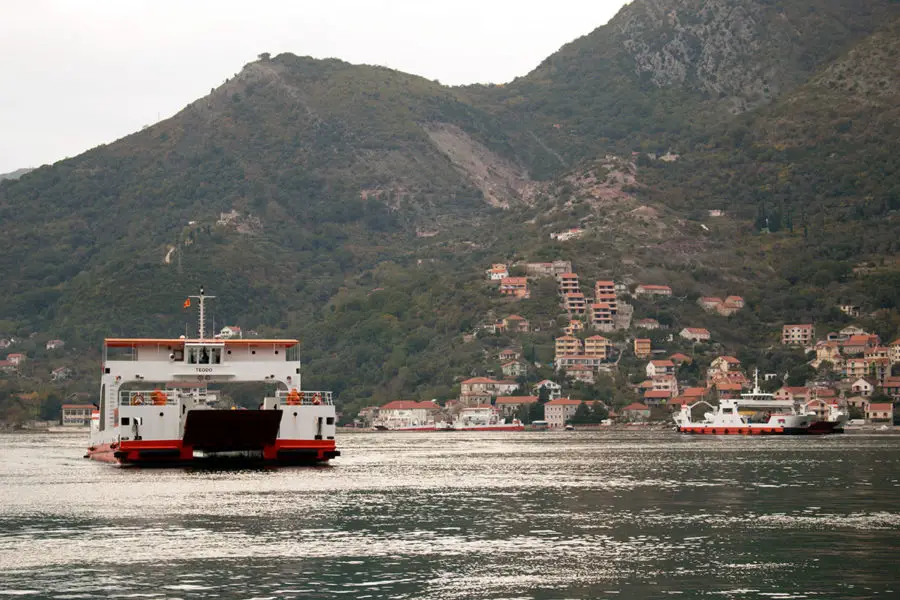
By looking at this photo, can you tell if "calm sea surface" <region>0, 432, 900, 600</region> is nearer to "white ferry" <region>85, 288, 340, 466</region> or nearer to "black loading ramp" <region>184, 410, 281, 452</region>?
"white ferry" <region>85, 288, 340, 466</region>

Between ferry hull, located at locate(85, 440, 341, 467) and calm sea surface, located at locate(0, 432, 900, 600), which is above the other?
ferry hull, located at locate(85, 440, 341, 467)

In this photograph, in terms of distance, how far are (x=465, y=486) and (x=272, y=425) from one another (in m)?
12.2

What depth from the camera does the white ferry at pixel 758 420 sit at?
171000 mm

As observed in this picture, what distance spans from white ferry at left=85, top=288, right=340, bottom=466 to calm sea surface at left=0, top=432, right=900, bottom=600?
73.8 inches

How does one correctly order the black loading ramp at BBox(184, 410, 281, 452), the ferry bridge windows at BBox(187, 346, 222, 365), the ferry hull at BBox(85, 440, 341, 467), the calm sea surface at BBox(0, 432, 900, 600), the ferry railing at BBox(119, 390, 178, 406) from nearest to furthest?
the calm sea surface at BBox(0, 432, 900, 600), the black loading ramp at BBox(184, 410, 281, 452), the ferry railing at BBox(119, 390, 178, 406), the ferry hull at BBox(85, 440, 341, 467), the ferry bridge windows at BBox(187, 346, 222, 365)

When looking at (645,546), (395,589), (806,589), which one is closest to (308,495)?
(645,546)

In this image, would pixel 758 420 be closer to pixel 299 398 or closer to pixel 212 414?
pixel 299 398

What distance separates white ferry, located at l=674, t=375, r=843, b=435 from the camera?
171 metres

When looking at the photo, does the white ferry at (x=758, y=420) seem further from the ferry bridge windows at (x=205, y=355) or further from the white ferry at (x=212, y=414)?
the ferry bridge windows at (x=205, y=355)

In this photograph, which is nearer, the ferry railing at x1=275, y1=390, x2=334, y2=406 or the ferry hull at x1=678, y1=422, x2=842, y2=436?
the ferry railing at x1=275, y1=390, x2=334, y2=406

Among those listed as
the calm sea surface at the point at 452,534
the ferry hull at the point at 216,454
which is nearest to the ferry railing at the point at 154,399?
the ferry hull at the point at 216,454

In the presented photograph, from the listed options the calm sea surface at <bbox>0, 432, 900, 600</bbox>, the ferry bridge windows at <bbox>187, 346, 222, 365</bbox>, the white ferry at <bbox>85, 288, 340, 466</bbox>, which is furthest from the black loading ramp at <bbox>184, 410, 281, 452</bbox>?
the ferry bridge windows at <bbox>187, 346, 222, 365</bbox>

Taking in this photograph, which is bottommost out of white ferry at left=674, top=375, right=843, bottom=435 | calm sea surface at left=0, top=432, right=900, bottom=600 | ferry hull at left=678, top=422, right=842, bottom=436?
calm sea surface at left=0, top=432, right=900, bottom=600

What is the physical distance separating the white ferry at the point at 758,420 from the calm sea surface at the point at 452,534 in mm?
A: 87178
